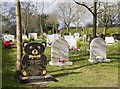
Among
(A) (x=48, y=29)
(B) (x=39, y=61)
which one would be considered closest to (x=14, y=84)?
(B) (x=39, y=61)

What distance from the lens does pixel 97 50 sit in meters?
11.2

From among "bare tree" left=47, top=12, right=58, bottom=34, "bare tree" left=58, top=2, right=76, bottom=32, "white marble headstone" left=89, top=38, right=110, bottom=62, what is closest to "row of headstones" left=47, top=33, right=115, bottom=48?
"white marble headstone" left=89, top=38, right=110, bottom=62

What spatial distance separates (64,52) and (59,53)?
0.25 meters

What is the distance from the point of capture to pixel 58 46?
34.4 feet

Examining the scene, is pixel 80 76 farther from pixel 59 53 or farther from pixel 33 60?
pixel 59 53

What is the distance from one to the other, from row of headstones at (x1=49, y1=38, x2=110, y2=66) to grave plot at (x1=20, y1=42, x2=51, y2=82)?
268cm

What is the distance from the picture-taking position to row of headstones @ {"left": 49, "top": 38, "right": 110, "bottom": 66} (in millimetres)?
10248

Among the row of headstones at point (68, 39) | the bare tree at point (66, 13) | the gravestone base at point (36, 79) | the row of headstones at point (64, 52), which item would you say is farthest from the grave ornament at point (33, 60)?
the bare tree at point (66, 13)

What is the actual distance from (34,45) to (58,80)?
1347 millimetres

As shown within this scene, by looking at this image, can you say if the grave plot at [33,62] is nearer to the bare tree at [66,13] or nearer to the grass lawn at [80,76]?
the grass lawn at [80,76]

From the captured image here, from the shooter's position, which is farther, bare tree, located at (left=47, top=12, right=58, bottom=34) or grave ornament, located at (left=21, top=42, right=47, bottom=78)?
bare tree, located at (left=47, top=12, right=58, bottom=34)

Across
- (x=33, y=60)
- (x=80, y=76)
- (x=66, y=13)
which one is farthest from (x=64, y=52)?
(x=66, y=13)

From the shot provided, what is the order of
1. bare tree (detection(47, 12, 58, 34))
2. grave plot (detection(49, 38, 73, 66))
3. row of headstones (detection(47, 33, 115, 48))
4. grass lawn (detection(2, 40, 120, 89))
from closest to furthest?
grass lawn (detection(2, 40, 120, 89)) < grave plot (detection(49, 38, 73, 66)) < row of headstones (detection(47, 33, 115, 48)) < bare tree (detection(47, 12, 58, 34))

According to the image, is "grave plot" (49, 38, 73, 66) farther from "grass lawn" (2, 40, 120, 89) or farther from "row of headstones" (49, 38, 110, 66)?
"grass lawn" (2, 40, 120, 89)
